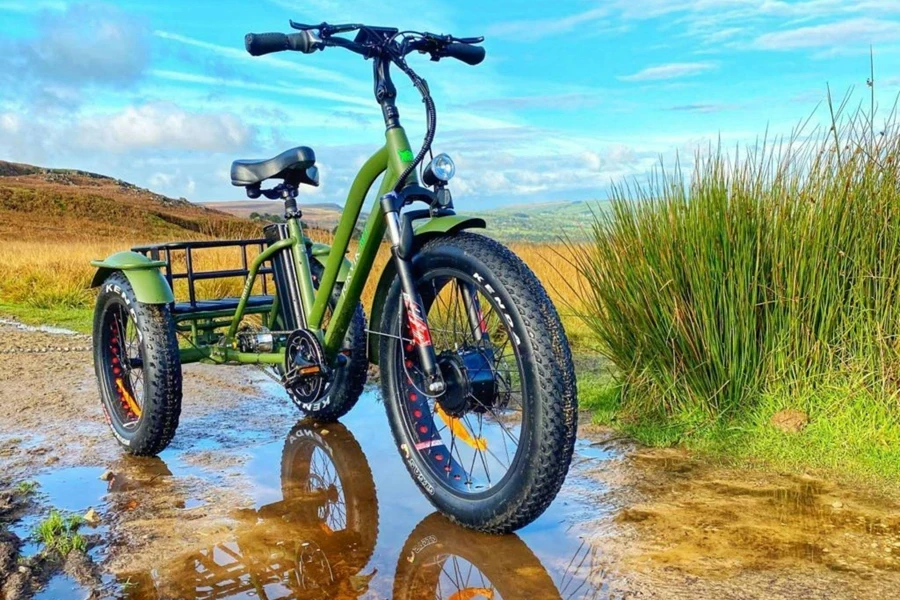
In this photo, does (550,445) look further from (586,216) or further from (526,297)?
(586,216)

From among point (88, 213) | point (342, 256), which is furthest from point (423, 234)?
point (88, 213)

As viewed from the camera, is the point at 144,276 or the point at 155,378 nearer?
the point at 155,378

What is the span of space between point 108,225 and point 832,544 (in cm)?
5071

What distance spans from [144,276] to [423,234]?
1.94 m

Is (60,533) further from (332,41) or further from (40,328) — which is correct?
(40,328)

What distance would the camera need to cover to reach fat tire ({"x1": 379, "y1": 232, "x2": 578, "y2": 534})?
291 centimetres

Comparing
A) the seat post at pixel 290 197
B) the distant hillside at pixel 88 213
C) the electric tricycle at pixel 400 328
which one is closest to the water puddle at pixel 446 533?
the electric tricycle at pixel 400 328

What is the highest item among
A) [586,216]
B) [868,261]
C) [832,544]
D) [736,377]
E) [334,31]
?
[334,31]

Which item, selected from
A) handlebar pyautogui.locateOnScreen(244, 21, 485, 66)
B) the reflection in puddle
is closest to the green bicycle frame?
handlebar pyautogui.locateOnScreen(244, 21, 485, 66)

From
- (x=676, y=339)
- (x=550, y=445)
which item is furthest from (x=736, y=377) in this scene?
(x=550, y=445)

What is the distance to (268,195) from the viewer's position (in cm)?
477

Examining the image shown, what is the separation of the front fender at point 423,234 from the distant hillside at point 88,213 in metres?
38.0

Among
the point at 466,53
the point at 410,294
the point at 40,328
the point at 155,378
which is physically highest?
the point at 466,53

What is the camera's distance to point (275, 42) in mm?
3594
